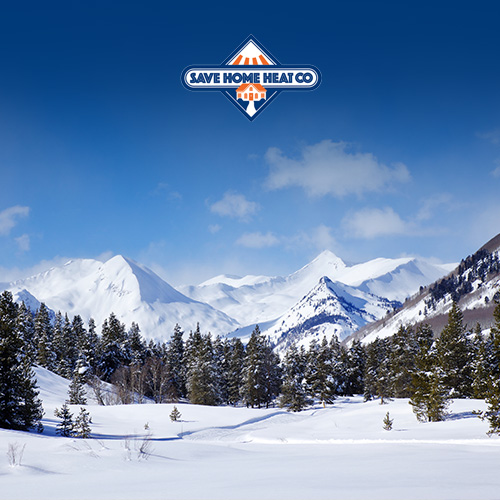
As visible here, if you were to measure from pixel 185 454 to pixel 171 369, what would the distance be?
209ft

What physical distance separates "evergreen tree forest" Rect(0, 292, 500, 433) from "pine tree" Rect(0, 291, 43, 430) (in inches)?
2.3

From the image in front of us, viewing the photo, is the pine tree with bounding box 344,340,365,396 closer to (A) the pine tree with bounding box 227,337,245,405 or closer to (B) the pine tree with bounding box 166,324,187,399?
(A) the pine tree with bounding box 227,337,245,405

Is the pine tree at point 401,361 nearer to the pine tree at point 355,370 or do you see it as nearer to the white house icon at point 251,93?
the pine tree at point 355,370

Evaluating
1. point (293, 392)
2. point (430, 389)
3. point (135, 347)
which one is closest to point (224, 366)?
point (135, 347)

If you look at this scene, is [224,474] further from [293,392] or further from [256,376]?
[256,376]

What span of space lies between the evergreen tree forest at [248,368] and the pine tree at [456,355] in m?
0.14

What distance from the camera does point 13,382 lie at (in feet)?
83.1

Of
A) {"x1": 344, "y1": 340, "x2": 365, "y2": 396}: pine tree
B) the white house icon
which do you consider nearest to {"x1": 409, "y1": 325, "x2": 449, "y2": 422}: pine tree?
the white house icon

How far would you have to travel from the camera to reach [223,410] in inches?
1998

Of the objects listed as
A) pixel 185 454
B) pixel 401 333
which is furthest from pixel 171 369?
pixel 185 454

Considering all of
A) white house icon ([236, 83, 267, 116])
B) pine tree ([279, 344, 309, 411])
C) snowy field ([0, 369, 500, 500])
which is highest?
white house icon ([236, 83, 267, 116])

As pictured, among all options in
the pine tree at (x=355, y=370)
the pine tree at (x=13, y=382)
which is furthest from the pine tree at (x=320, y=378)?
the pine tree at (x=13, y=382)

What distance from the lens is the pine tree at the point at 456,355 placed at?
50.1 metres

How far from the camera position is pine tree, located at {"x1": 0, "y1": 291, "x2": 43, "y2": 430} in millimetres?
24812
